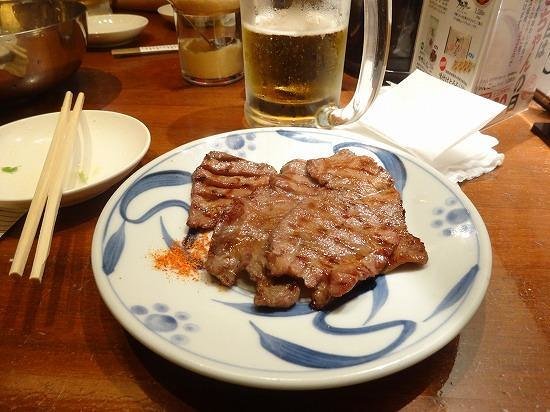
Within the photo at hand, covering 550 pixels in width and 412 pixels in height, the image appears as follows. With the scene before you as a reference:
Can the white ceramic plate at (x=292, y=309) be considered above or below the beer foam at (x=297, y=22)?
below

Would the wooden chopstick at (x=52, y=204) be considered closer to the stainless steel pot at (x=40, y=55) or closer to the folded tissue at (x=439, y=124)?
the stainless steel pot at (x=40, y=55)

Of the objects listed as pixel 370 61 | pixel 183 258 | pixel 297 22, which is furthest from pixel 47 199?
pixel 370 61

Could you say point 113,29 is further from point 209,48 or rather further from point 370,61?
point 370,61

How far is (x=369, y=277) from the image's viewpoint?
3.03ft

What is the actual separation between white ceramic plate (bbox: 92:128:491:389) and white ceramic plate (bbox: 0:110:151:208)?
1.17ft

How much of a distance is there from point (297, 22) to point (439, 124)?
62 cm

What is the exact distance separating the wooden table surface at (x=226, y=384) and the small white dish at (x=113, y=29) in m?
1.60

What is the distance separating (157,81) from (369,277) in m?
1.71

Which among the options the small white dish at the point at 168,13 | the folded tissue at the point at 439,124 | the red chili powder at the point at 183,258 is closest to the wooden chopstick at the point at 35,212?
the red chili powder at the point at 183,258

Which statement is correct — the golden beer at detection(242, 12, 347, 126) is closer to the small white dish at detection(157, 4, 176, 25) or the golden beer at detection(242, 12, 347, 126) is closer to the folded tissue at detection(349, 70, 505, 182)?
the folded tissue at detection(349, 70, 505, 182)

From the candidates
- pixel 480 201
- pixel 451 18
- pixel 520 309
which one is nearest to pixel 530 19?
pixel 451 18

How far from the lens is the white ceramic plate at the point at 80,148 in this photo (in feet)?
4.65

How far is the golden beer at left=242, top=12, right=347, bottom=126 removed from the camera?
4.99 ft

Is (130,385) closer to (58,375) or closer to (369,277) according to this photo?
(58,375)
